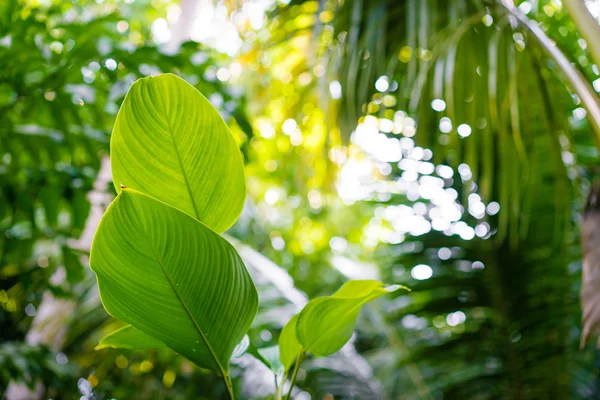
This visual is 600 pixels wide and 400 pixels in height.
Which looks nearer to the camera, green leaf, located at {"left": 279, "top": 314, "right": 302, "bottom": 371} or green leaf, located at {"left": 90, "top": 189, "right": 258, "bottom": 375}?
green leaf, located at {"left": 90, "top": 189, "right": 258, "bottom": 375}

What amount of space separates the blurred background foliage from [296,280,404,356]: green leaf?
18.4 inches

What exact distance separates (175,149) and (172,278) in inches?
4.3

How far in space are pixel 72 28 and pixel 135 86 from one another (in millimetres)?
670

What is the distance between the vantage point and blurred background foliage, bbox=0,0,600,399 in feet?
3.02

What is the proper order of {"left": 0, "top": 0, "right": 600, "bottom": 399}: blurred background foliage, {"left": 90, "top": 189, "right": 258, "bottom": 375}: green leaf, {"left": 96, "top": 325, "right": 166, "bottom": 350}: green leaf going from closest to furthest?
{"left": 90, "top": 189, "right": 258, "bottom": 375}: green leaf, {"left": 96, "top": 325, "right": 166, "bottom": 350}: green leaf, {"left": 0, "top": 0, "right": 600, "bottom": 399}: blurred background foliage

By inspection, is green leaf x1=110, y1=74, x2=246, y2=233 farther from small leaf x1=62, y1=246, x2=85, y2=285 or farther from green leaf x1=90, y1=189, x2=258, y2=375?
small leaf x1=62, y1=246, x2=85, y2=285

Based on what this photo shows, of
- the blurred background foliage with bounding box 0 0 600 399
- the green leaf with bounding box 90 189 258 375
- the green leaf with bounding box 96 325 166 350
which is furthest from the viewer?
the blurred background foliage with bounding box 0 0 600 399

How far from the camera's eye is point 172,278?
0.38m

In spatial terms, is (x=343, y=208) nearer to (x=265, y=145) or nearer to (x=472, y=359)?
(x=265, y=145)

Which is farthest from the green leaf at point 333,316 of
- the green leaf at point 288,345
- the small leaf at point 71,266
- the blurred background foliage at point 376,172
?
the small leaf at point 71,266

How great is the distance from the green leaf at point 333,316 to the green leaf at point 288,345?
2 centimetres

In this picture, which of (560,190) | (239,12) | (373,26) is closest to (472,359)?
(560,190)

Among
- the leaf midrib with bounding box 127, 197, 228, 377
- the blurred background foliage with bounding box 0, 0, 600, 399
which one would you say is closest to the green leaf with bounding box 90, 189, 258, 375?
the leaf midrib with bounding box 127, 197, 228, 377

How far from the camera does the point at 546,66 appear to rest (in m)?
0.96
